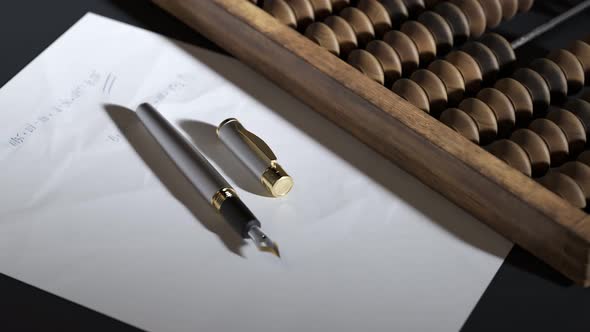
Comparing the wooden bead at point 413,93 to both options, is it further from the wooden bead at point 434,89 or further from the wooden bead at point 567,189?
the wooden bead at point 567,189

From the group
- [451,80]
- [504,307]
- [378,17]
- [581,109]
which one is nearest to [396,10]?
[378,17]

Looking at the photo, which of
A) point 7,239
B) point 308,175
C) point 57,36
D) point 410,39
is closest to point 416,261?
point 308,175

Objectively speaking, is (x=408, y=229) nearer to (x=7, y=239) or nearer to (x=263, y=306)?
(x=263, y=306)

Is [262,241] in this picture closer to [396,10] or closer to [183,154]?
[183,154]

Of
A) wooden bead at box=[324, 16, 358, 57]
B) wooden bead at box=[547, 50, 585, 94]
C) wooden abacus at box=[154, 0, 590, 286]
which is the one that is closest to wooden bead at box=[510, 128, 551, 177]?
wooden abacus at box=[154, 0, 590, 286]

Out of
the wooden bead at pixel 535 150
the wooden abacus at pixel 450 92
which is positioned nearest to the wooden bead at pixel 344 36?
the wooden abacus at pixel 450 92

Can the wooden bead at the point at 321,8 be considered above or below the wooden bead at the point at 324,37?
above
